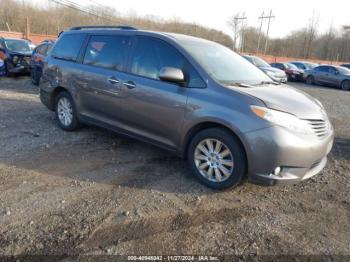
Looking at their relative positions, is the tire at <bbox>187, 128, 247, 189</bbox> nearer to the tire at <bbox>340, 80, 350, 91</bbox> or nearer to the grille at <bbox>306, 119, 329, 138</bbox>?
the grille at <bbox>306, 119, 329, 138</bbox>

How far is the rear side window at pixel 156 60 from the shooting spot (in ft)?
12.6

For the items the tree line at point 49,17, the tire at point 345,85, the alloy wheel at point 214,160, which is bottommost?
the alloy wheel at point 214,160

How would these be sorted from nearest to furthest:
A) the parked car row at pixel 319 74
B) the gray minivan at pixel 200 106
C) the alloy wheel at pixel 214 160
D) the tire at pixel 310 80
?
the gray minivan at pixel 200 106
the alloy wheel at pixel 214 160
the parked car row at pixel 319 74
the tire at pixel 310 80

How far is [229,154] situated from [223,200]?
0.53m

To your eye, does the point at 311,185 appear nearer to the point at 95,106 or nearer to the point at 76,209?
the point at 76,209

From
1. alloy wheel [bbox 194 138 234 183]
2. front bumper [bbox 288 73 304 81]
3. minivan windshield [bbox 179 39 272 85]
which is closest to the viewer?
alloy wheel [bbox 194 138 234 183]

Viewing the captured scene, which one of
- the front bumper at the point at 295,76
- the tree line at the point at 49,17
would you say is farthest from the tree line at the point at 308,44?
the front bumper at the point at 295,76

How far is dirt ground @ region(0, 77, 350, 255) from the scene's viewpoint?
2723 millimetres

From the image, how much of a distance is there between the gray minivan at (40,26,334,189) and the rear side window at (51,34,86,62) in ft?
0.13

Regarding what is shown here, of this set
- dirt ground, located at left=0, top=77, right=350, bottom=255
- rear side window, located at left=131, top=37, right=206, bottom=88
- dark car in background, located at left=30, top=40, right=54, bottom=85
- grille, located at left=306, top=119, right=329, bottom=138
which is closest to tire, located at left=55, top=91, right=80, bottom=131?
dirt ground, located at left=0, top=77, right=350, bottom=255

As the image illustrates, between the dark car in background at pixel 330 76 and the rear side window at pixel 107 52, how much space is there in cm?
1796

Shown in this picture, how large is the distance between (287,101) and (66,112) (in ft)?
12.6

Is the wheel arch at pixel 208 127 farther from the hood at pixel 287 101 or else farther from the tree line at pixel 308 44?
the tree line at pixel 308 44

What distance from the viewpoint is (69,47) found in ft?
18.1
